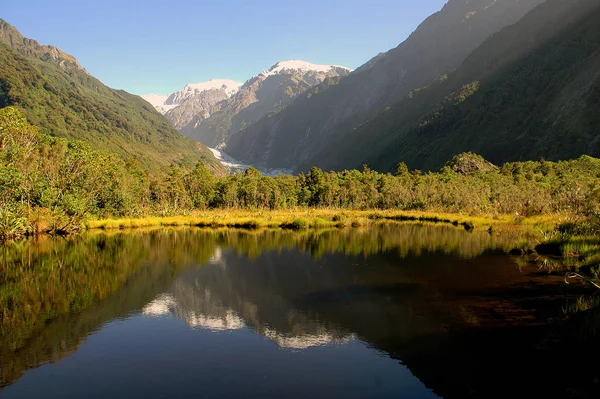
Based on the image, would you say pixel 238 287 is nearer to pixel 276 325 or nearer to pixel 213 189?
pixel 276 325

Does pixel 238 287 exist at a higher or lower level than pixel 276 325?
higher

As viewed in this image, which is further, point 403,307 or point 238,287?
point 238,287

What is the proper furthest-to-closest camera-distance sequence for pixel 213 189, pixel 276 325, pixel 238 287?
1. pixel 213 189
2. pixel 238 287
3. pixel 276 325

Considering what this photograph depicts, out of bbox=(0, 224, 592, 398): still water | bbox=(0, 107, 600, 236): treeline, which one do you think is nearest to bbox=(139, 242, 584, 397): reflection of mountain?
bbox=(0, 224, 592, 398): still water

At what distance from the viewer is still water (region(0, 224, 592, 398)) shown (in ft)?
46.3

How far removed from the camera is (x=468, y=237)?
1960 inches

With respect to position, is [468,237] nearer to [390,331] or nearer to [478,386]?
[390,331]

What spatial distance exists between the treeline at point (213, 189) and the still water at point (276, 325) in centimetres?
1360

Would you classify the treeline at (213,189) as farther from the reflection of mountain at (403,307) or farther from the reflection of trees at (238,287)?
the reflection of trees at (238,287)

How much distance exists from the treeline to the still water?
44.6 feet

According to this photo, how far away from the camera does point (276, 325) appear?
19.9 m

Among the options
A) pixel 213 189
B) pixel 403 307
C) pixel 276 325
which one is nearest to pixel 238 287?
pixel 276 325

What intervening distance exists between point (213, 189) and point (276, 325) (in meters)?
87.9

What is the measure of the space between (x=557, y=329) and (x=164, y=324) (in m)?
17.5
